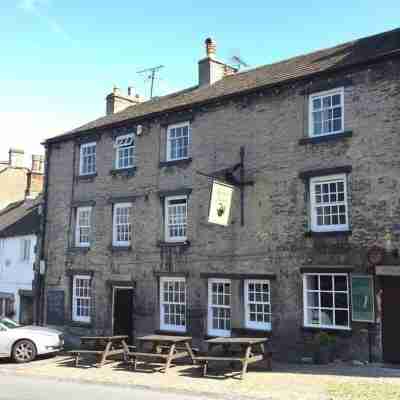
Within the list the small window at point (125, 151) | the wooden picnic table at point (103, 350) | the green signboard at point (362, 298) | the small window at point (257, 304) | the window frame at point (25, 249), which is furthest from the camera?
the window frame at point (25, 249)

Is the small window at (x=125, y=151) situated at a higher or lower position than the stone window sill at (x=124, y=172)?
higher

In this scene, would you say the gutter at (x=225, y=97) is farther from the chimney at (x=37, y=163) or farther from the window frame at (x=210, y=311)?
the chimney at (x=37, y=163)

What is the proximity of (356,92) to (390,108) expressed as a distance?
1188 mm

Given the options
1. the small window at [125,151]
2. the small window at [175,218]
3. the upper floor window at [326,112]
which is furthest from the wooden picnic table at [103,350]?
the upper floor window at [326,112]

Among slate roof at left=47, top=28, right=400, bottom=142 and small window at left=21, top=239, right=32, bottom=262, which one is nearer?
slate roof at left=47, top=28, right=400, bottom=142

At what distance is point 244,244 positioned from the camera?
17594mm

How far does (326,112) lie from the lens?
650 inches

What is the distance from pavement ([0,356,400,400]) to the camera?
11.3 metres

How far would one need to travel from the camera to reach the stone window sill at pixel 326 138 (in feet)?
51.6

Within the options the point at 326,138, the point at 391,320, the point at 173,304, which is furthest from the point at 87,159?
the point at 391,320

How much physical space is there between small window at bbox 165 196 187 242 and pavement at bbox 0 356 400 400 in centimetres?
528

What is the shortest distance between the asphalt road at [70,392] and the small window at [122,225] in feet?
26.8

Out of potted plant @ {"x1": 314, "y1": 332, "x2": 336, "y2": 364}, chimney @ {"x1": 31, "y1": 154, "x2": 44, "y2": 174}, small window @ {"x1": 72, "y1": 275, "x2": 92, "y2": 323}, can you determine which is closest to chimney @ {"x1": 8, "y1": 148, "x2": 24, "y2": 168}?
chimney @ {"x1": 31, "y1": 154, "x2": 44, "y2": 174}

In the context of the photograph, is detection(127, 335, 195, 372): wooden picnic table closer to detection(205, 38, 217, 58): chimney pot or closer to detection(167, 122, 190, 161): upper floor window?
detection(167, 122, 190, 161): upper floor window
